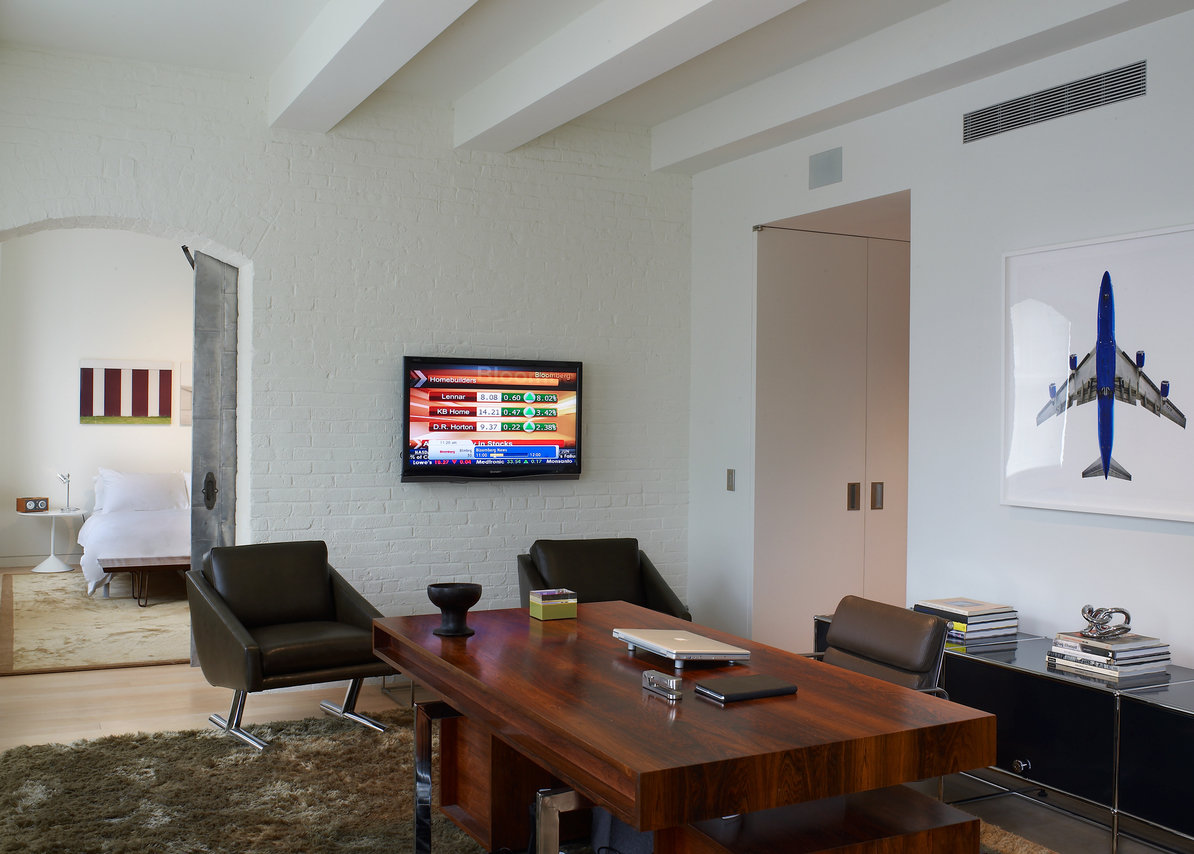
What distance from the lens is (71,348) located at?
967cm

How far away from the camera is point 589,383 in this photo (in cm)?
639

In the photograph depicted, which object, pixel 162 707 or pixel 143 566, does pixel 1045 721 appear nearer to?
pixel 162 707

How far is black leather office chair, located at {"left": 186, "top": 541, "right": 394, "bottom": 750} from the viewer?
4.54 meters

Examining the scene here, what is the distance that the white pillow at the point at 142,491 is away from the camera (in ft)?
29.9

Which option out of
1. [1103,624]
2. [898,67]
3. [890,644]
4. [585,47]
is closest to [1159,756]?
[1103,624]

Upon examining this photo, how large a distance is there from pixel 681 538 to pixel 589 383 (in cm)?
120

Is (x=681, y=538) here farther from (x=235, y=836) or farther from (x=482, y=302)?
(x=235, y=836)

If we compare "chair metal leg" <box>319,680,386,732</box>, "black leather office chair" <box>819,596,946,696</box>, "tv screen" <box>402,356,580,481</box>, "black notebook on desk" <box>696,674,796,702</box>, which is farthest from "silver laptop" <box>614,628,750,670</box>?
"tv screen" <box>402,356,580,481</box>

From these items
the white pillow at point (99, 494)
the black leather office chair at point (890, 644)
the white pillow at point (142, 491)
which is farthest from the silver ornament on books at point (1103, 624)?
the white pillow at point (99, 494)

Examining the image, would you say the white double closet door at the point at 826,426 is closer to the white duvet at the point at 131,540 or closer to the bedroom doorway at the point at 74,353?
the white duvet at the point at 131,540

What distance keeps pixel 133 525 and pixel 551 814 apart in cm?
681

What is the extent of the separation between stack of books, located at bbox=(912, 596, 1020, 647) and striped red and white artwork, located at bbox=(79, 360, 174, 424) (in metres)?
8.13

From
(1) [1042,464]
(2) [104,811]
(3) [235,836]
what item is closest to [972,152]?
(1) [1042,464]

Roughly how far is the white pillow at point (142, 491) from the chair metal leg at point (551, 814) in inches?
304
